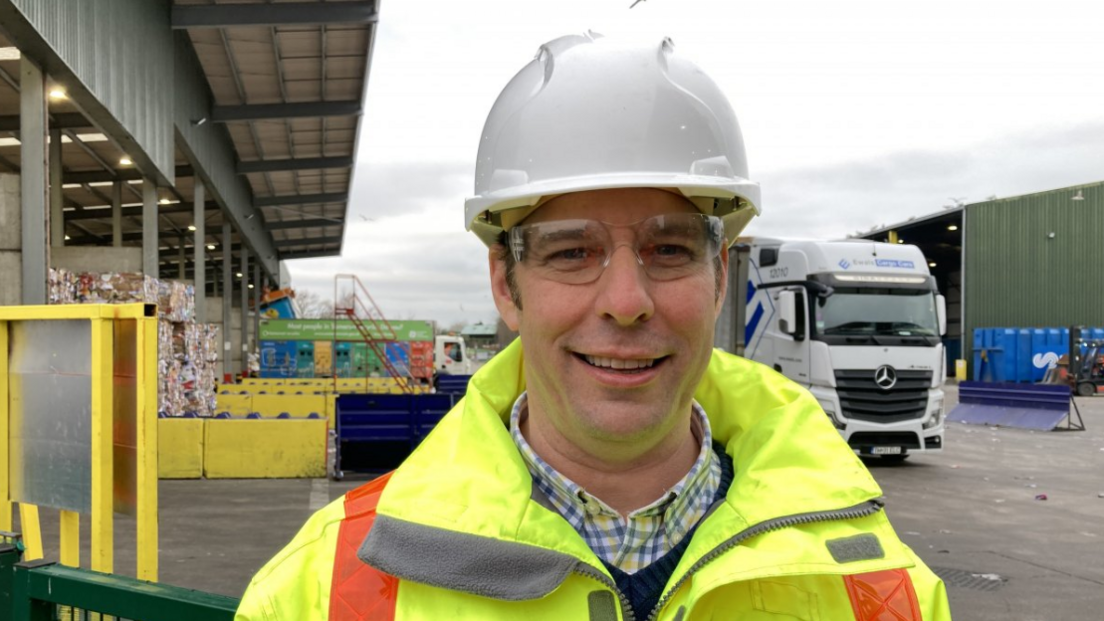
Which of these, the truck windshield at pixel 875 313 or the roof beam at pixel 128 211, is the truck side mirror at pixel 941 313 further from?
the roof beam at pixel 128 211

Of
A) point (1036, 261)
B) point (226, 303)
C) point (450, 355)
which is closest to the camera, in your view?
point (226, 303)

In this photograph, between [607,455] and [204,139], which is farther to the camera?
[204,139]

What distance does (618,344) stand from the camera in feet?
5.62

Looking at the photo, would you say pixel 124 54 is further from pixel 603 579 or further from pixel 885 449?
pixel 603 579

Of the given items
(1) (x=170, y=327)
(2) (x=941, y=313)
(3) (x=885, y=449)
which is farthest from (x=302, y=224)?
(3) (x=885, y=449)

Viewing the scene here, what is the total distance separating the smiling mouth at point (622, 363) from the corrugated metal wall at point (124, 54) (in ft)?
32.5

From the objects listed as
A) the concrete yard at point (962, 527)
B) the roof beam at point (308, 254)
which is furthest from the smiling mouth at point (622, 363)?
the roof beam at point (308, 254)

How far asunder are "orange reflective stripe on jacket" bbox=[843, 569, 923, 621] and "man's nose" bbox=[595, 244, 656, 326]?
2.11 feet

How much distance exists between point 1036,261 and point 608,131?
145 ft

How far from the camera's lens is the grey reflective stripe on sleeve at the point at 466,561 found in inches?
59.4

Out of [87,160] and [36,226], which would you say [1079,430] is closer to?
[36,226]

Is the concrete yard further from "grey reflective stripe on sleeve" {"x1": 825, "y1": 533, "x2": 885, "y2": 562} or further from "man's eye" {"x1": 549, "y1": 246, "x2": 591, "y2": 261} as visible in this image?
"man's eye" {"x1": 549, "y1": 246, "x2": 591, "y2": 261}

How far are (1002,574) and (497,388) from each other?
735cm

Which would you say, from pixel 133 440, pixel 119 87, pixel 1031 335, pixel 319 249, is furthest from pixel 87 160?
pixel 1031 335
